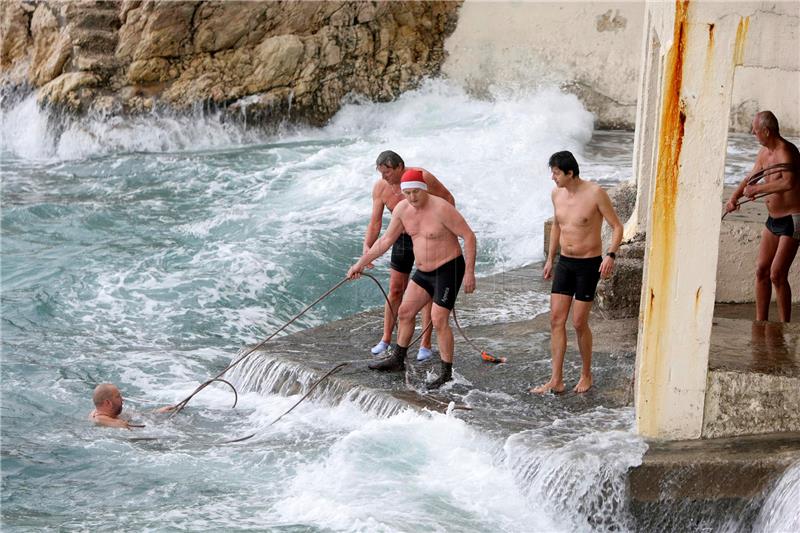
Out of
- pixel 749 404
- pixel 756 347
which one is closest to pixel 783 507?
pixel 749 404

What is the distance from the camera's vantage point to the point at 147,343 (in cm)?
1049

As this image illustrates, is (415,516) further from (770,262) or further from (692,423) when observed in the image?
(770,262)

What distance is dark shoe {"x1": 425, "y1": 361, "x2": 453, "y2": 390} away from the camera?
7.75m

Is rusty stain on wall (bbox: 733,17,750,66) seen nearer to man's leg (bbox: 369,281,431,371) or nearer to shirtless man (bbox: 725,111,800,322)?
shirtless man (bbox: 725,111,800,322)

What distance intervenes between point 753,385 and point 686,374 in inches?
17.9

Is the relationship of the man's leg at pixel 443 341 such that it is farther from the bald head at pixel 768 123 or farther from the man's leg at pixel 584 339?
the bald head at pixel 768 123

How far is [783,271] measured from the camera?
8.19m

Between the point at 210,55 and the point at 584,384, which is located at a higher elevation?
the point at 210,55

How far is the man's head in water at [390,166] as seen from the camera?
8023mm

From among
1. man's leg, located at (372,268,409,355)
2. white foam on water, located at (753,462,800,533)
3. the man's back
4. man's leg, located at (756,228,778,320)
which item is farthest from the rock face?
white foam on water, located at (753,462,800,533)

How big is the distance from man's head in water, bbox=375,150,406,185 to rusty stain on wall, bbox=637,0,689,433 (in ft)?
8.31

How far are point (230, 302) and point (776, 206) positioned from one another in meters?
6.13

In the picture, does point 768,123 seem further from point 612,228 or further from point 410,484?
point 410,484

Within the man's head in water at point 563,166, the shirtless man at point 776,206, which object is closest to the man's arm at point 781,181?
the shirtless man at point 776,206
